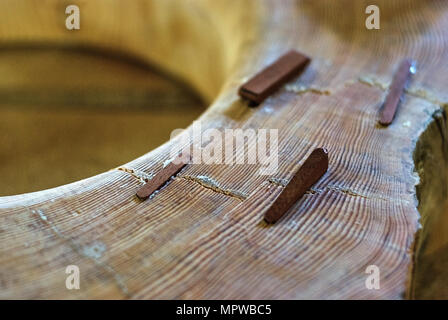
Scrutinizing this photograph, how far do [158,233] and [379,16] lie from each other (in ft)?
6.07

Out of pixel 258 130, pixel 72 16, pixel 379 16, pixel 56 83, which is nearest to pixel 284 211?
pixel 258 130

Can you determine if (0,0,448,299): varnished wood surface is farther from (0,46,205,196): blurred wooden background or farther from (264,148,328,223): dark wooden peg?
(0,46,205,196): blurred wooden background

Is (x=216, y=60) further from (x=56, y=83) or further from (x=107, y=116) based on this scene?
(x=56, y=83)

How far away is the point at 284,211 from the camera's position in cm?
148

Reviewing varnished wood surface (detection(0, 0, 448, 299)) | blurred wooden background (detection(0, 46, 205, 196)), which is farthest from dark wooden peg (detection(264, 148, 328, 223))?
blurred wooden background (detection(0, 46, 205, 196))

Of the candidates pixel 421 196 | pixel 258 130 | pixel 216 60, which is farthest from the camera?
pixel 216 60

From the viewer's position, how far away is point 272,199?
155cm

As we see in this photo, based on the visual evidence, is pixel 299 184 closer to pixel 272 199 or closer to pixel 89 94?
pixel 272 199

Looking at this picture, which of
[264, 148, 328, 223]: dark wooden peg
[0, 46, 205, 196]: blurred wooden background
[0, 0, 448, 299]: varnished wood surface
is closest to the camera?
[0, 0, 448, 299]: varnished wood surface

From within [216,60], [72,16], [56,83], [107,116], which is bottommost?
[107,116]

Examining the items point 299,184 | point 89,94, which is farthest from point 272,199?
point 89,94

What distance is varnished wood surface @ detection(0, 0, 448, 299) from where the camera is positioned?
1263 millimetres

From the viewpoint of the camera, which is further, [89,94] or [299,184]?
[89,94]

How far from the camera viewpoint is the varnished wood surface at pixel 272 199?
1.26 metres
